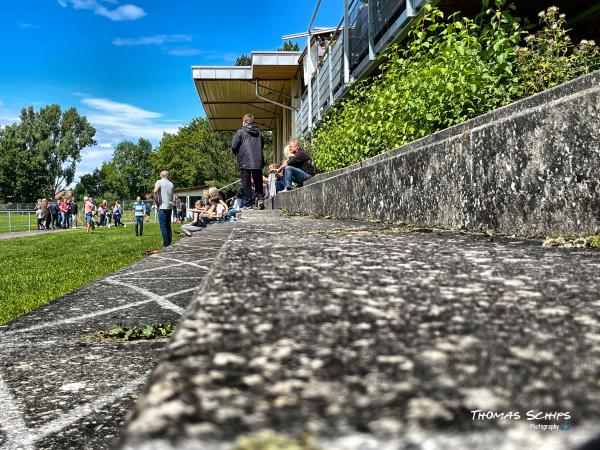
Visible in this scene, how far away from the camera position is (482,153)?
7.59 ft

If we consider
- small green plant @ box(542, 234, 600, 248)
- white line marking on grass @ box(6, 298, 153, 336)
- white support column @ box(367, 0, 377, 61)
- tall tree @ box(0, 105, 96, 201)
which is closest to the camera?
small green plant @ box(542, 234, 600, 248)

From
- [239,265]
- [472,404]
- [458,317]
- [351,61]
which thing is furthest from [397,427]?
[351,61]

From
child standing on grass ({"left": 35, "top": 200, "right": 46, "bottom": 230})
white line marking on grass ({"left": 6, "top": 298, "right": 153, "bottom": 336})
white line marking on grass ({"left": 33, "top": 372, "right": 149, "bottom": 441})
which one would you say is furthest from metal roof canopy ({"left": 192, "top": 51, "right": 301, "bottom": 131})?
white line marking on grass ({"left": 33, "top": 372, "right": 149, "bottom": 441})

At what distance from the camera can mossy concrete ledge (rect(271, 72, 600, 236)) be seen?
1.82 m

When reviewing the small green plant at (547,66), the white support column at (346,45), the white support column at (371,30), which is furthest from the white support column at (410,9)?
the white support column at (346,45)

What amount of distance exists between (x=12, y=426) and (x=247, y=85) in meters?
22.3

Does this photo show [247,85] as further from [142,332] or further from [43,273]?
[142,332]

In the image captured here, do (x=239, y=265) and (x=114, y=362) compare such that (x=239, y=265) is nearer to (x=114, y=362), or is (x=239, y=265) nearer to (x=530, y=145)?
(x=114, y=362)

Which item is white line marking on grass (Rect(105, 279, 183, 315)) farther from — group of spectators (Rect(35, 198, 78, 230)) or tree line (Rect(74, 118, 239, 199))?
tree line (Rect(74, 118, 239, 199))

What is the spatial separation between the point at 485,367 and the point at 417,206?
98.5 inches

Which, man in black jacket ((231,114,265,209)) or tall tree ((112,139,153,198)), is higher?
tall tree ((112,139,153,198))

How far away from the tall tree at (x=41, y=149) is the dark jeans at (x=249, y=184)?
100 m

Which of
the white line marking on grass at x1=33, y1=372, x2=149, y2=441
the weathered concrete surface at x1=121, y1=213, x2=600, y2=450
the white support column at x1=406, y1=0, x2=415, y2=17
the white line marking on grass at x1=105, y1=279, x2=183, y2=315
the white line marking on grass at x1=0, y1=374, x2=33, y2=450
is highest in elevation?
the white support column at x1=406, y1=0, x2=415, y2=17

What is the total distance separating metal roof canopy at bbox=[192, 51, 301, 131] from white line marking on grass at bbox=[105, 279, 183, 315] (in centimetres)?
1718
